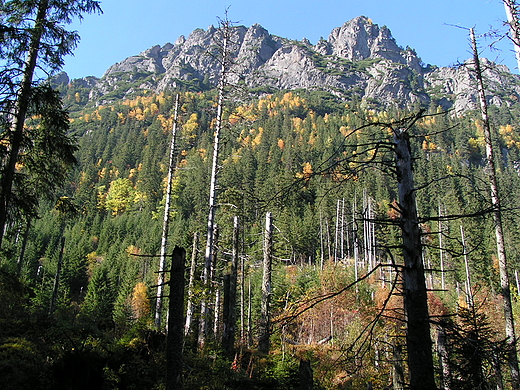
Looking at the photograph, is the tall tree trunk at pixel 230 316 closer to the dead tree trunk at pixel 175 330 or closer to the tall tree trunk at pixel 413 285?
the dead tree trunk at pixel 175 330

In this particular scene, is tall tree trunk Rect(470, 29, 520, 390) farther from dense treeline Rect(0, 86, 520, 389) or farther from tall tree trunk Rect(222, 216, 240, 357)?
tall tree trunk Rect(222, 216, 240, 357)

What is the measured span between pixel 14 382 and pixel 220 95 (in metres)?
11.9

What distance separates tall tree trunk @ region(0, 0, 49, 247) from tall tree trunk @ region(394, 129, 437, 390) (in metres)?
9.19

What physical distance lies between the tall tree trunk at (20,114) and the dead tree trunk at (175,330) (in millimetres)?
4785

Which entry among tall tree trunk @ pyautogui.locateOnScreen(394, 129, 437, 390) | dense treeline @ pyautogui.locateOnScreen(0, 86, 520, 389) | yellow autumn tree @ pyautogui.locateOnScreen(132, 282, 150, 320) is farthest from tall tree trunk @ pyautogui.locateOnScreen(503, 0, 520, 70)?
yellow autumn tree @ pyautogui.locateOnScreen(132, 282, 150, 320)

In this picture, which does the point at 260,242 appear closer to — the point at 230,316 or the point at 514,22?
the point at 230,316

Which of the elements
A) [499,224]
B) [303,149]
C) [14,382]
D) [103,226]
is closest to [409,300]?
[499,224]

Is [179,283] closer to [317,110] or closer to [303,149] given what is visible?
[303,149]

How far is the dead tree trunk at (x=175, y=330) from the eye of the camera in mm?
6941

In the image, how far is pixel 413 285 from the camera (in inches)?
148

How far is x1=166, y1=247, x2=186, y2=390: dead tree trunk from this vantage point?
6.94m

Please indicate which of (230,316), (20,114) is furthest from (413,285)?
(230,316)

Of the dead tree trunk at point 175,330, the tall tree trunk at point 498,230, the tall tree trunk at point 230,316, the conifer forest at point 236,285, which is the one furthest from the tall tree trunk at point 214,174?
A: the tall tree trunk at point 498,230

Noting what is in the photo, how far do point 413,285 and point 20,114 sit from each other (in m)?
10.2
